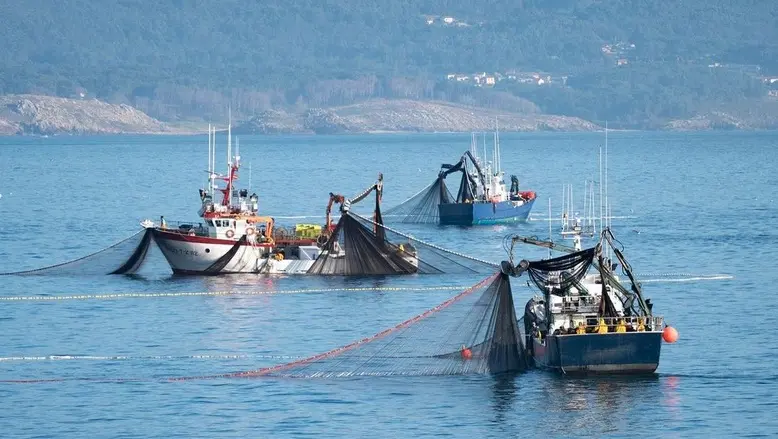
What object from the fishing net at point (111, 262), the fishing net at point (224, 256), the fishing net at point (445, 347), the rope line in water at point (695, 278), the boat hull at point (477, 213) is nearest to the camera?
the fishing net at point (445, 347)

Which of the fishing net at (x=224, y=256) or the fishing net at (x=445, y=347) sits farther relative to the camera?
the fishing net at (x=224, y=256)

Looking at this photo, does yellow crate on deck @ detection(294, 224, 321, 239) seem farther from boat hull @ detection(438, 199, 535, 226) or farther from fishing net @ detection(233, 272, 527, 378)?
boat hull @ detection(438, 199, 535, 226)

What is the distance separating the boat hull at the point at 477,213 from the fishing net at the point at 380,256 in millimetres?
37073

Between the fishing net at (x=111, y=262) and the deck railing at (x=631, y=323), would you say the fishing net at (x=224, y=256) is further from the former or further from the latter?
the deck railing at (x=631, y=323)

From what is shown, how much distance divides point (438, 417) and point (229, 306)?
82.6 ft

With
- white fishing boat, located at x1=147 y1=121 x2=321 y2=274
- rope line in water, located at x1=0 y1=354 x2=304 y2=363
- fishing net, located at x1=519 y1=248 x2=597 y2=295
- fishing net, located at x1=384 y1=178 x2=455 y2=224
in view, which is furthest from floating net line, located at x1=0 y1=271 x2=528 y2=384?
fishing net, located at x1=384 y1=178 x2=455 y2=224

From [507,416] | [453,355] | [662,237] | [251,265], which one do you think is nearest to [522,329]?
[453,355]

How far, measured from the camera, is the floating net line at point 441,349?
53.2m

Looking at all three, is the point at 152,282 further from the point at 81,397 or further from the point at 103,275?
the point at 81,397

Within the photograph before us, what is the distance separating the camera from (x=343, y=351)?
5500 centimetres

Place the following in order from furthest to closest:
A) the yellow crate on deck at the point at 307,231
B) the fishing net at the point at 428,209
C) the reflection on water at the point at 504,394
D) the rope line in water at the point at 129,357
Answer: the fishing net at the point at 428,209 < the yellow crate on deck at the point at 307,231 < the rope line in water at the point at 129,357 < the reflection on water at the point at 504,394

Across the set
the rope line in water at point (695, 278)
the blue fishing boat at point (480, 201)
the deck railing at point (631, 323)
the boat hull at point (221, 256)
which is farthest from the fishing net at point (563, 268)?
the blue fishing boat at point (480, 201)

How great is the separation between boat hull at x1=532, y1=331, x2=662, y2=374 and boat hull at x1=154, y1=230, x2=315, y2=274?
102 feet

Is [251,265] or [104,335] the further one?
[251,265]
